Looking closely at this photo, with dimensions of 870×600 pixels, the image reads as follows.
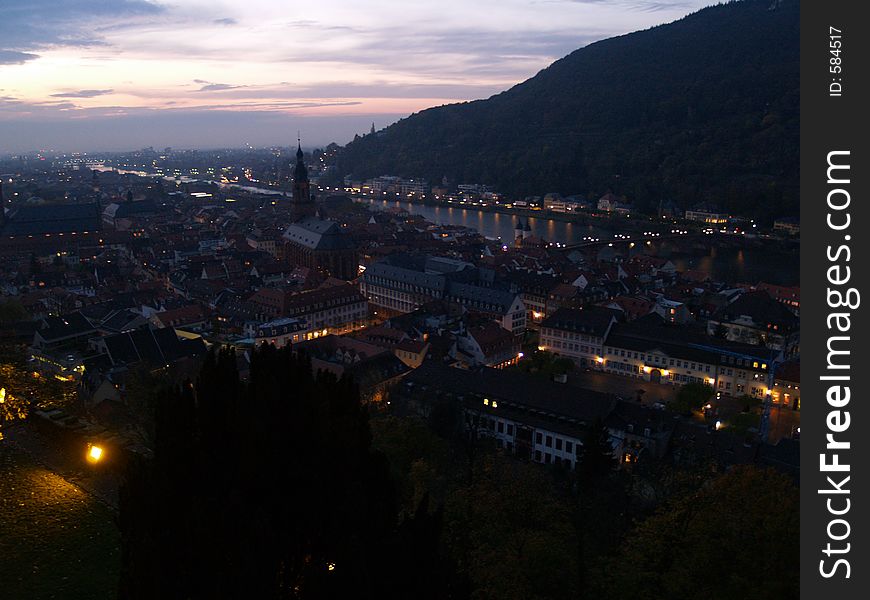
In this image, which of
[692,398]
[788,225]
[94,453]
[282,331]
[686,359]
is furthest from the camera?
[788,225]

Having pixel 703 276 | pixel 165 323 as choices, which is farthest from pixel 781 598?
pixel 703 276

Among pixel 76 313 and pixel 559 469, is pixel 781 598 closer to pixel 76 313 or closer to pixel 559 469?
pixel 559 469

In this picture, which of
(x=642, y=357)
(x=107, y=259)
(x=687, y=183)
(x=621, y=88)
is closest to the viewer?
(x=642, y=357)

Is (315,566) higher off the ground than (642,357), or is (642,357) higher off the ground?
(315,566)

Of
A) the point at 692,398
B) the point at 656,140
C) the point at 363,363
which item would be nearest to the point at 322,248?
the point at 363,363

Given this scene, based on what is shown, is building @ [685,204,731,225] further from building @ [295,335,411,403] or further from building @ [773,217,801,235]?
building @ [295,335,411,403]

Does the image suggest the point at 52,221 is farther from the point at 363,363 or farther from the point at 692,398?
the point at 692,398
